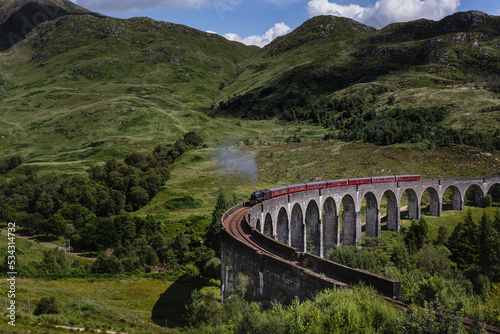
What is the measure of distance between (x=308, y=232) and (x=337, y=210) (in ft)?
22.4

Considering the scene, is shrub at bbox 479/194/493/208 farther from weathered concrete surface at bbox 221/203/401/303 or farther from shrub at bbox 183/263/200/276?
weathered concrete surface at bbox 221/203/401/303

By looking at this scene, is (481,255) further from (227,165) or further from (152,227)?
(227,165)

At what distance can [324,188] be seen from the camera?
61.5 metres

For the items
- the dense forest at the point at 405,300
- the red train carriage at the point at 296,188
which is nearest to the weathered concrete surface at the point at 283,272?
the dense forest at the point at 405,300

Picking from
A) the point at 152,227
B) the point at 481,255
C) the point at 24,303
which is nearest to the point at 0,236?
the point at 152,227

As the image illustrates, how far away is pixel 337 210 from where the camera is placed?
63.4 m

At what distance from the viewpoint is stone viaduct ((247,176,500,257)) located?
5428cm

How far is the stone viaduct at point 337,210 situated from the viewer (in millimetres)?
54281

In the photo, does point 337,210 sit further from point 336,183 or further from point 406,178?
point 406,178

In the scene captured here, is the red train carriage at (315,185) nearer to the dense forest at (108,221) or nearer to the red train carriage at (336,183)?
the red train carriage at (336,183)

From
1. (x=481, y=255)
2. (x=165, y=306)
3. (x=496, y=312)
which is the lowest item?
(x=165, y=306)

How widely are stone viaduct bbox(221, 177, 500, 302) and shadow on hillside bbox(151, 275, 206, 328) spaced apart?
8.50 metres

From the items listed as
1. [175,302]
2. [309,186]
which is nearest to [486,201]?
[309,186]

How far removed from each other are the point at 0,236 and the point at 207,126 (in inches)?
5180
